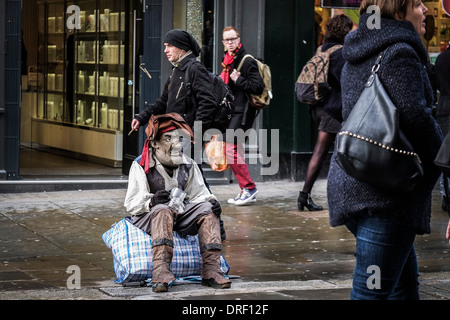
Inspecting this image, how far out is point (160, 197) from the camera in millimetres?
6578

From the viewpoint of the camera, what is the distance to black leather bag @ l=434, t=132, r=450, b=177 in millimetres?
3777

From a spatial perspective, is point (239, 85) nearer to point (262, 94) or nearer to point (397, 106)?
point (262, 94)

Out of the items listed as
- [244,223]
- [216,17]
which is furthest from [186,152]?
[216,17]

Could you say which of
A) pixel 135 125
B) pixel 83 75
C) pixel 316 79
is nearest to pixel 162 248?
pixel 135 125

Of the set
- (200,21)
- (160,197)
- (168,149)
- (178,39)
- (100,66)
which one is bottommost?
(160,197)

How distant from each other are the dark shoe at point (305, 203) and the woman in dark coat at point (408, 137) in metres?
5.93

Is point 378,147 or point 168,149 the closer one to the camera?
point 378,147

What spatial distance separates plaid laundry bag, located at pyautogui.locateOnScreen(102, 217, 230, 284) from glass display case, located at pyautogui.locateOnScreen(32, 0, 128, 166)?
5642mm

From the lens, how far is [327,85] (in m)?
9.35

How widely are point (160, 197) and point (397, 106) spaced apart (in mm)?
2937

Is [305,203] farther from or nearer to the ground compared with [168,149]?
nearer to the ground

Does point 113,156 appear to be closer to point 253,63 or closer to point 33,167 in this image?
point 33,167

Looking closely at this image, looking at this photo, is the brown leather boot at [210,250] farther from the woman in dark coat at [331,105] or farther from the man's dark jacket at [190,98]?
the woman in dark coat at [331,105]

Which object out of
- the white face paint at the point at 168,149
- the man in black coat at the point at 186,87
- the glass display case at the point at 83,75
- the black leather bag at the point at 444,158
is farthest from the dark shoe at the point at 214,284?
the glass display case at the point at 83,75
